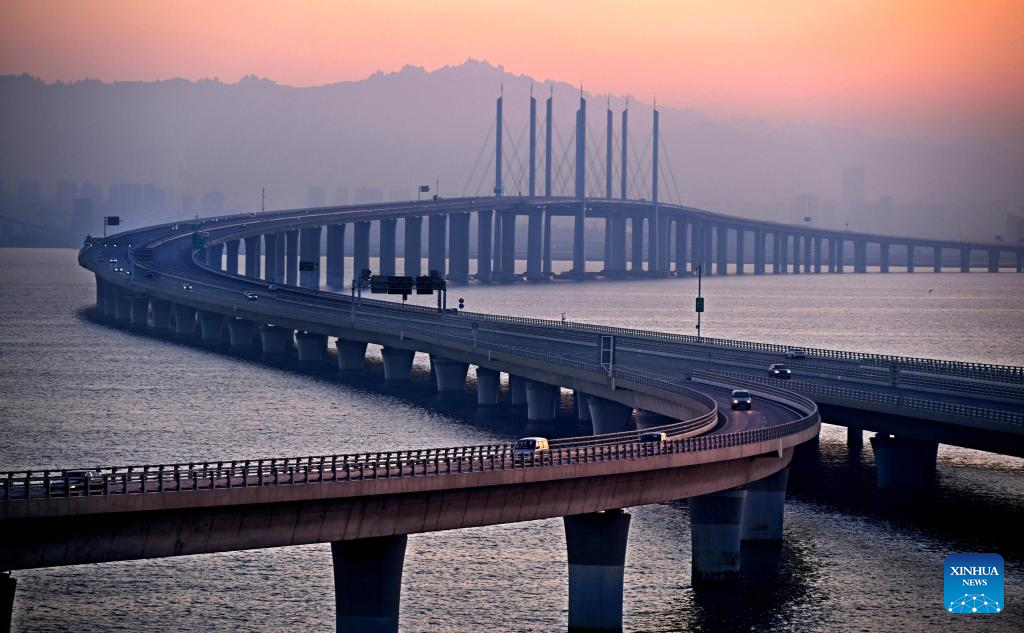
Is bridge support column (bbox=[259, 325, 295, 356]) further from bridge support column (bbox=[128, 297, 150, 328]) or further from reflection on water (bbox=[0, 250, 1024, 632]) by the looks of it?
reflection on water (bbox=[0, 250, 1024, 632])

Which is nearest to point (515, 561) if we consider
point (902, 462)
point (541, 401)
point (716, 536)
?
point (716, 536)

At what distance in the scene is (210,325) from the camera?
17925cm

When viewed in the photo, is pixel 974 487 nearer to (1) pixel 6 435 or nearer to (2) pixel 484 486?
(2) pixel 484 486

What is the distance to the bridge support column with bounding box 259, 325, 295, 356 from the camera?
15975 cm

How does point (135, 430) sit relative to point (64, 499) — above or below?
below

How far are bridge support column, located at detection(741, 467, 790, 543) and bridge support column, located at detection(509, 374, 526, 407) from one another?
50004 mm

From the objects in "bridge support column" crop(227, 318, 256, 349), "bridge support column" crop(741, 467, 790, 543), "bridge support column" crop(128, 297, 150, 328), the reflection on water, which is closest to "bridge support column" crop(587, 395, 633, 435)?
the reflection on water

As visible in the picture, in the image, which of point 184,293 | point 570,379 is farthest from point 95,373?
point 570,379

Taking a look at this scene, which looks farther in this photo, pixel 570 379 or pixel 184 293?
pixel 184 293

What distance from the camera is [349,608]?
45.0 m

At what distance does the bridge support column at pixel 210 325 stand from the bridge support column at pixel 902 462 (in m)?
113

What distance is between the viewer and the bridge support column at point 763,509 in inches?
2498

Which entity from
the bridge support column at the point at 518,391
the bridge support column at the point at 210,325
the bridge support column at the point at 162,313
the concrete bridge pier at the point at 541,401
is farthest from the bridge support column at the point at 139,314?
the concrete bridge pier at the point at 541,401

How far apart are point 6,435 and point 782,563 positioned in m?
54.8
